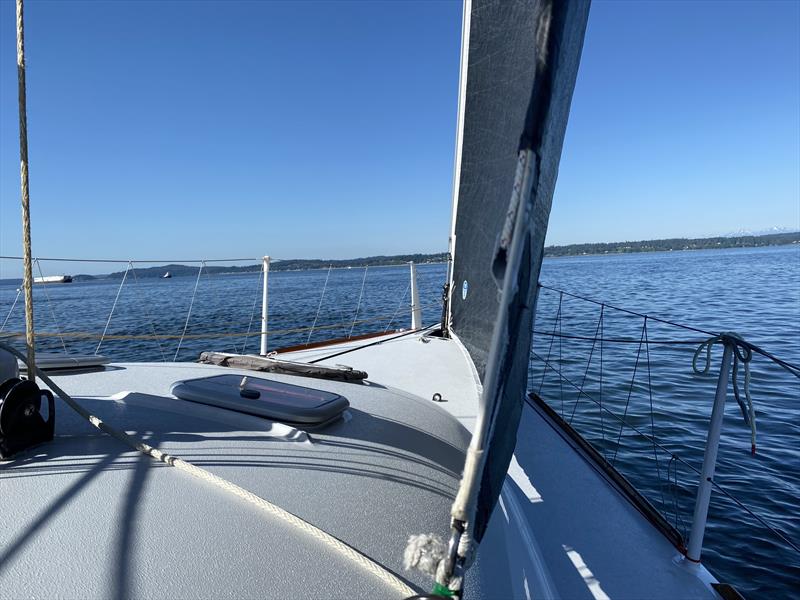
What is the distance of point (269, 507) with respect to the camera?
3.59 ft

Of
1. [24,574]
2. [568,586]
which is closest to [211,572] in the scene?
[24,574]

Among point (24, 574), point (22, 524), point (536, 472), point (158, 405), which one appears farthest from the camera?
point (536, 472)

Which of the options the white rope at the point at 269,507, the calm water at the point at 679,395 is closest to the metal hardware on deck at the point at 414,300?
the calm water at the point at 679,395

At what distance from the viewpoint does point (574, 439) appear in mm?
3652

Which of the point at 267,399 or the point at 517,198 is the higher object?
the point at 517,198

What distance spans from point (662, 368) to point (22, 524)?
7.90 metres

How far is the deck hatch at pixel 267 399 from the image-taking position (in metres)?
1.64

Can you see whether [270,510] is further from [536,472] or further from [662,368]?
[662,368]

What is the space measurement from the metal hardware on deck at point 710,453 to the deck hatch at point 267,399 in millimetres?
1632

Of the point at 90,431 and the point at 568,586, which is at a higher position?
the point at 90,431

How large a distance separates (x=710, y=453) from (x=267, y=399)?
194 cm

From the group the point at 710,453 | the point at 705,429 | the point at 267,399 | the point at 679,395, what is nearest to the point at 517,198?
the point at 267,399

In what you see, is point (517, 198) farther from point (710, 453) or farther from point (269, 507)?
point (710, 453)

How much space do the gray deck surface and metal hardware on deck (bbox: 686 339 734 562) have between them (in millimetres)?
174
